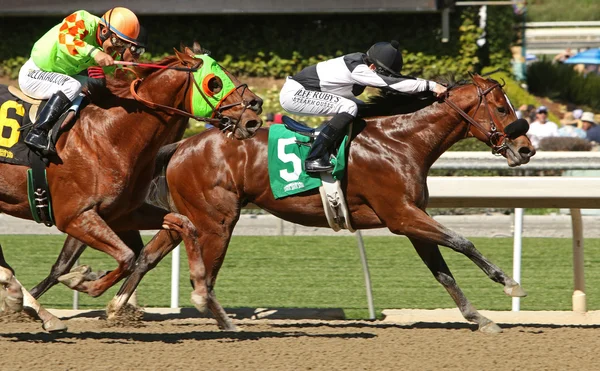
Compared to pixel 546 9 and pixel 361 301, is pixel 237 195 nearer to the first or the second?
pixel 361 301

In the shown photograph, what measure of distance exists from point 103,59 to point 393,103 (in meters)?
1.99

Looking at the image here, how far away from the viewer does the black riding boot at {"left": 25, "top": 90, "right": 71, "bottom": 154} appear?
5.64 m

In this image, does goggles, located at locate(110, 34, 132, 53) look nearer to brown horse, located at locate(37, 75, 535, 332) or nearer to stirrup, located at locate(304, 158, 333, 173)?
Result: brown horse, located at locate(37, 75, 535, 332)

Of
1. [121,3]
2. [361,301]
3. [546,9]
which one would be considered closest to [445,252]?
[361,301]

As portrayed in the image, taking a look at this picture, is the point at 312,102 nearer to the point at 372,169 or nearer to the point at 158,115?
the point at 372,169

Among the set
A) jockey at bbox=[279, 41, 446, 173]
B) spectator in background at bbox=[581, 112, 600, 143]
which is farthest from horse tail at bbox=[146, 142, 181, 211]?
spectator in background at bbox=[581, 112, 600, 143]

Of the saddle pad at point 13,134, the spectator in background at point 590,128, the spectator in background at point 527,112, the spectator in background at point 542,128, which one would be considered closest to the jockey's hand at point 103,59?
the saddle pad at point 13,134

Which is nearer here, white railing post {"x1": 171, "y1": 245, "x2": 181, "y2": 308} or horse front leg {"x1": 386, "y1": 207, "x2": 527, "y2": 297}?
horse front leg {"x1": 386, "y1": 207, "x2": 527, "y2": 297}

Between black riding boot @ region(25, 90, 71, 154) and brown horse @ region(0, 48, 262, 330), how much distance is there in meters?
0.10

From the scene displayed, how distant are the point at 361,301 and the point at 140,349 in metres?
2.88

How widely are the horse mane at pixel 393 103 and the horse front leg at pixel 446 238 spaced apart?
757 millimetres

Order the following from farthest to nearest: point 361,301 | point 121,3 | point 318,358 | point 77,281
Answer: point 121,3
point 361,301
point 77,281
point 318,358

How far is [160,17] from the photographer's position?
642 inches

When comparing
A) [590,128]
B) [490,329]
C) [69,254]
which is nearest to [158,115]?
[69,254]
